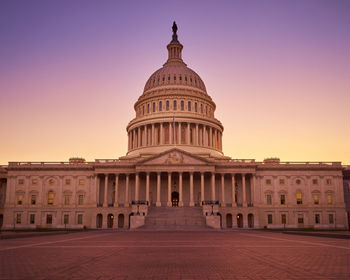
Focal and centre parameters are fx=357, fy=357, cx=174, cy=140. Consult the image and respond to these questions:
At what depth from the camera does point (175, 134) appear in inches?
3952

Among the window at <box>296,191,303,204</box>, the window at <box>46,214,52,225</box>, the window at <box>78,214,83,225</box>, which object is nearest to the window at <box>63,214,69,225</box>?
the window at <box>78,214,83,225</box>

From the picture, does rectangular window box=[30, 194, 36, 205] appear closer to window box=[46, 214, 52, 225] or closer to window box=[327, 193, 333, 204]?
window box=[46, 214, 52, 225]

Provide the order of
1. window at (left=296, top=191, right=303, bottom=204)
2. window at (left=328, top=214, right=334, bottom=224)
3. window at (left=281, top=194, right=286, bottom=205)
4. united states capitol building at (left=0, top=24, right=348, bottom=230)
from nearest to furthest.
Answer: united states capitol building at (left=0, top=24, right=348, bottom=230)
window at (left=328, top=214, right=334, bottom=224)
window at (left=281, top=194, right=286, bottom=205)
window at (left=296, top=191, right=303, bottom=204)

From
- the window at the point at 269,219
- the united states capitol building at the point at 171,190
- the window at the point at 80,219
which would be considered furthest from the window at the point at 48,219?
the window at the point at 269,219

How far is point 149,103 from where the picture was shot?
108 metres

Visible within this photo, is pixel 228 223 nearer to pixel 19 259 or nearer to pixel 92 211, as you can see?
pixel 92 211

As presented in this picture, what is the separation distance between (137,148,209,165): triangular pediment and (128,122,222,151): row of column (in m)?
14.9

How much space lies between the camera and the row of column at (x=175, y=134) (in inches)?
3932

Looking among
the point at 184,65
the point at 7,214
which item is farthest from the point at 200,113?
the point at 7,214

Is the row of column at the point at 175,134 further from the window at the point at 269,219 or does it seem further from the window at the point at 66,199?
the window at the point at 269,219

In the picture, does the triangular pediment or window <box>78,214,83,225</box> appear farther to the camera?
window <box>78,214,83,225</box>

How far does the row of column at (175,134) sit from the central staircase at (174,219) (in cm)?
2795

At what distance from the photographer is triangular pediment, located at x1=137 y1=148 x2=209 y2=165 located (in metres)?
82.0

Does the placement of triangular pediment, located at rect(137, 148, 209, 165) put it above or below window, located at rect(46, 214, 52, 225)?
above
